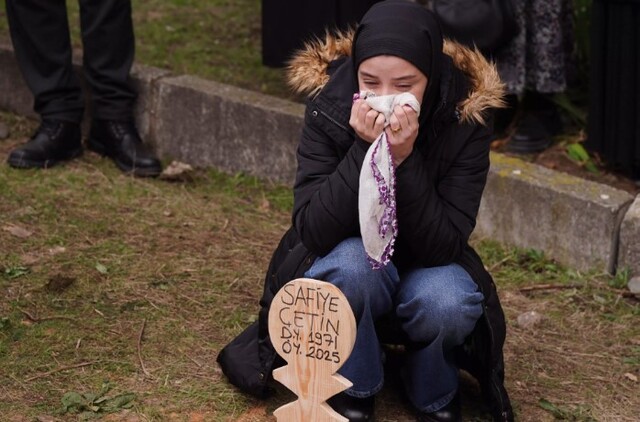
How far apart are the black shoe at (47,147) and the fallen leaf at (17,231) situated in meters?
0.57

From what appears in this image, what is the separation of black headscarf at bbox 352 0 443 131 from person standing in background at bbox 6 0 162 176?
2103mm

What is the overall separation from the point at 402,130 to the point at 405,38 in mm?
219

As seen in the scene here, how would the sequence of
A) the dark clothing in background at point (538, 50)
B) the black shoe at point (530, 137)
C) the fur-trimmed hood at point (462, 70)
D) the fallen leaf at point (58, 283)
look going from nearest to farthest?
the fur-trimmed hood at point (462, 70), the fallen leaf at point (58, 283), the dark clothing in background at point (538, 50), the black shoe at point (530, 137)

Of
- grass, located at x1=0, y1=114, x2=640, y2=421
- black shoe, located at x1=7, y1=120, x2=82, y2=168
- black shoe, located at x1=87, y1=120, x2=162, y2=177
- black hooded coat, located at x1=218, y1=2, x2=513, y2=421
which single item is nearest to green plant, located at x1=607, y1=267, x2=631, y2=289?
grass, located at x1=0, y1=114, x2=640, y2=421

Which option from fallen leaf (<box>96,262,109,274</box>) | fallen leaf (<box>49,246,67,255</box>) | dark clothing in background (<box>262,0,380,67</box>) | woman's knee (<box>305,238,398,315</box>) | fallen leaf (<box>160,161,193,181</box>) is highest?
dark clothing in background (<box>262,0,380,67</box>)

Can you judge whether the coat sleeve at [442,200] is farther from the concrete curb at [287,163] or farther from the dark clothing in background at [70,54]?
the dark clothing in background at [70,54]

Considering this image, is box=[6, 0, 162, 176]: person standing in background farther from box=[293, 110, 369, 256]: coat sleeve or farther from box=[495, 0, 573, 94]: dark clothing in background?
box=[293, 110, 369, 256]: coat sleeve

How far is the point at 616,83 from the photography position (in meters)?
4.37

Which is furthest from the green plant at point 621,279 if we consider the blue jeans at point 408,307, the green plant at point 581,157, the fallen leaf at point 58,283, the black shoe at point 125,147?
the black shoe at point 125,147

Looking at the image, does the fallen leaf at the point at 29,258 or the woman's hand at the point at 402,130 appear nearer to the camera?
the woman's hand at the point at 402,130

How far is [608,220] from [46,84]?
7.52 feet

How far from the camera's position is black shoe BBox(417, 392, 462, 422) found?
3.08 metres

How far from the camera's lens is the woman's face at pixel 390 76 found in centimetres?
280

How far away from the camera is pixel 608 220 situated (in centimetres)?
398
